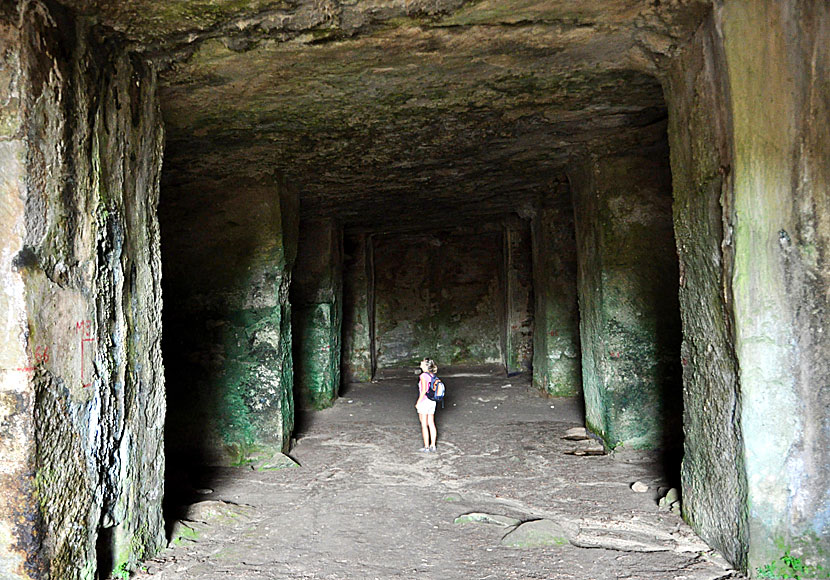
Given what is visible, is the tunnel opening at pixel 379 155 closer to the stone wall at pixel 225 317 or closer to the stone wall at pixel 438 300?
the stone wall at pixel 225 317

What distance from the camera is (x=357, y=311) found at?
10219 mm

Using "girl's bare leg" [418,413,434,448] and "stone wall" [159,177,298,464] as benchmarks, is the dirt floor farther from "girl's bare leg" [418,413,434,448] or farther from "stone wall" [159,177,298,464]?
"stone wall" [159,177,298,464]

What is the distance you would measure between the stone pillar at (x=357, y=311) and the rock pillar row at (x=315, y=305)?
1.79 m

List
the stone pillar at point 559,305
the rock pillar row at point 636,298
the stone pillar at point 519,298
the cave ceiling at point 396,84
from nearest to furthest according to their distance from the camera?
1. the cave ceiling at point 396,84
2. the rock pillar row at point 636,298
3. the stone pillar at point 559,305
4. the stone pillar at point 519,298

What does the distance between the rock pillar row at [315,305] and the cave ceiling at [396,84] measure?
6.64 feet

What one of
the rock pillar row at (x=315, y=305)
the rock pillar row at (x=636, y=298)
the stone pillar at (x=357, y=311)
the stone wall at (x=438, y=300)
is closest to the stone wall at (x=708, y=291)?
the rock pillar row at (x=636, y=298)

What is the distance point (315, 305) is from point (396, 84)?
15.2ft

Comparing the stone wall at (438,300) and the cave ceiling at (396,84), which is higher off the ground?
the cave ceiling at (396,84)

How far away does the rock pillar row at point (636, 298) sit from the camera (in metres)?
5.44

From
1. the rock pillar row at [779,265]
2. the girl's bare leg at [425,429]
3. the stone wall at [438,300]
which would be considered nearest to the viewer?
the rock pillar row at [779,265]

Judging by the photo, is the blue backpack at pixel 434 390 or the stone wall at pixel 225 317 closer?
the stone wall at pixel 225 317

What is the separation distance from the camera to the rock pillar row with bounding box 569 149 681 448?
5.44 metres

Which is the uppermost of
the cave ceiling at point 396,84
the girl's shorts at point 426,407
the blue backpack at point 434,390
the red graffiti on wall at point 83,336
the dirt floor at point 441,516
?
the cave ceiling at point 396,84

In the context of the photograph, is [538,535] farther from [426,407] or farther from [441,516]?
[426,407]
